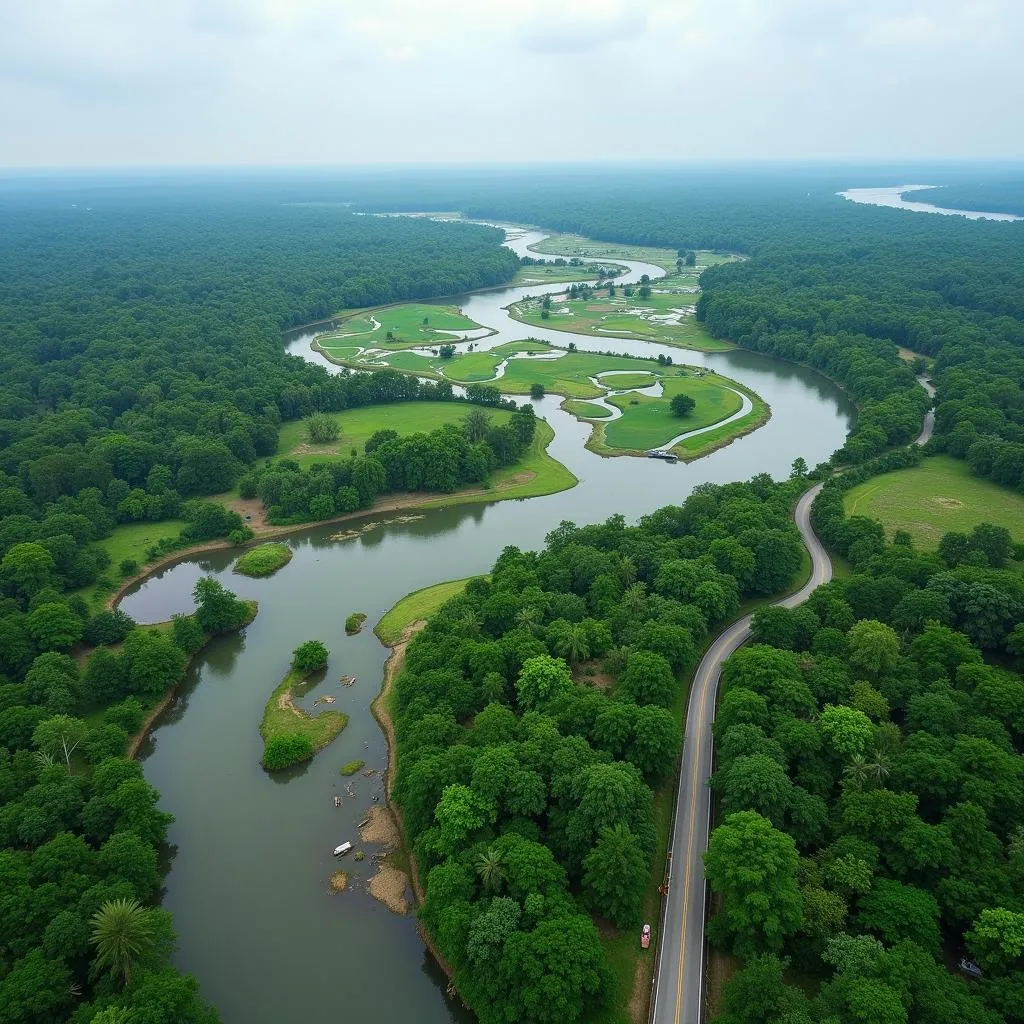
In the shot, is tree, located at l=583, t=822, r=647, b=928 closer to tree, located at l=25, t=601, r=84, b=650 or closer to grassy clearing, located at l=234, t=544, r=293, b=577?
tree, located at l=25, t=601, r=84, b=650

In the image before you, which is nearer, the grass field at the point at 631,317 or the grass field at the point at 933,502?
the grass field at the point at 933,502

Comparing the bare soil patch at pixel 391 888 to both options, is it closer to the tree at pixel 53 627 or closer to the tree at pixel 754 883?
the tree at pixel 754 883

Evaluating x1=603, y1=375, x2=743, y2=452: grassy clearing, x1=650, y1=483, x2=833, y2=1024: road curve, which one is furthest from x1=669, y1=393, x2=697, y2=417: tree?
x1=650, y1=483, x2=833, y2=1024: road curve

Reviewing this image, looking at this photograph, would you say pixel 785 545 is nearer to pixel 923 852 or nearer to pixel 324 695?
pixel 923 852

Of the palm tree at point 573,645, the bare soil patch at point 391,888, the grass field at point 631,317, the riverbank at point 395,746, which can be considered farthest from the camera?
the grass field at point 631,317

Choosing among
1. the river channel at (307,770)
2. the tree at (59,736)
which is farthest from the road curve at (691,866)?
the tree at (59,736)

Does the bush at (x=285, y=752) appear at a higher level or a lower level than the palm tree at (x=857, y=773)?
lower

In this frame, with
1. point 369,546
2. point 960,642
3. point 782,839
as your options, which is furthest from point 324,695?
point 960,642
